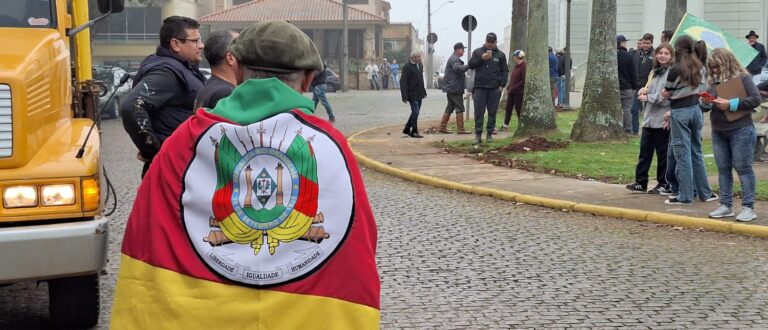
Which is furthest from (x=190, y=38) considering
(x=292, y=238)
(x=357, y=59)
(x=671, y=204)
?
(x=357, y=59)

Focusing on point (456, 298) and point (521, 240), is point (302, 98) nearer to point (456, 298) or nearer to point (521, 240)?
point (456, 298)

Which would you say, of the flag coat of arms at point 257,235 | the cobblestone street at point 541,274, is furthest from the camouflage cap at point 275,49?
the cobblestone street at point 541,274

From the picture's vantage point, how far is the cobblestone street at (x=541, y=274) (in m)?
5.86

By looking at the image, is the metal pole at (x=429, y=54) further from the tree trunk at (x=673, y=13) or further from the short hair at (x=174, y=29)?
the short hair at (x=174, y=29)

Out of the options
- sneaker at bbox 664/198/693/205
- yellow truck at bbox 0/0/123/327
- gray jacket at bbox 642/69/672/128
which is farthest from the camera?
gray jacket at bbox 642/69/672/128

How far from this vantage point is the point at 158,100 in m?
5.41

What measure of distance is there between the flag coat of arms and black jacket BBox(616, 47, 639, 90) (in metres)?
15.7

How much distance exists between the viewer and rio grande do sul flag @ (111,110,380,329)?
8.37 feet

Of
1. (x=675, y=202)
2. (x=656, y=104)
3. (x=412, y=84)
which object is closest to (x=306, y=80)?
(x=675, y=202)

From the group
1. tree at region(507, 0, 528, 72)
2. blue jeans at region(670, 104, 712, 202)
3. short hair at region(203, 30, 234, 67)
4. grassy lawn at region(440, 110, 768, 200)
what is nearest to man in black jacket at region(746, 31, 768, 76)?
grassy lawn at region(440, 110, 768, 200)

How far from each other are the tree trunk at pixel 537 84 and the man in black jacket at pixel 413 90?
2430 mm

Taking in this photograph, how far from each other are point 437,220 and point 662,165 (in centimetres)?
293

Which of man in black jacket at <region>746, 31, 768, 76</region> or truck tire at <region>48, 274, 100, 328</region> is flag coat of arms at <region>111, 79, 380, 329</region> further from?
man in black jacket at <region>746, 31, 768, 76</region>

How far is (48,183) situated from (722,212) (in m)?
6.57
